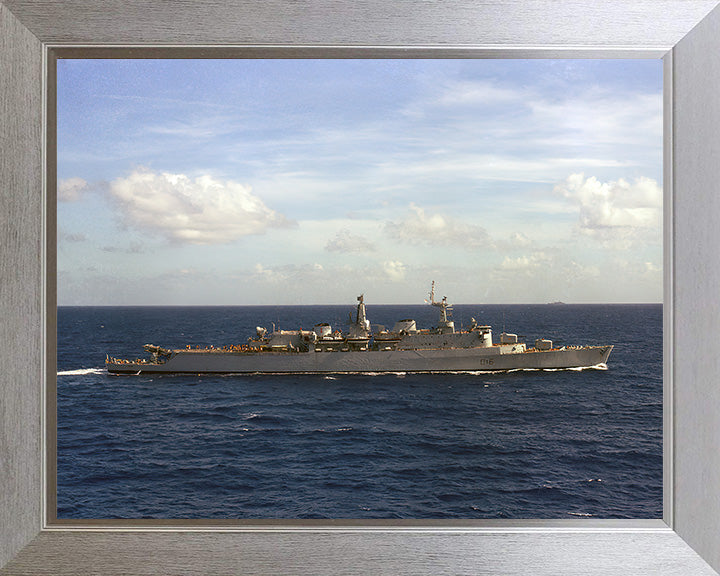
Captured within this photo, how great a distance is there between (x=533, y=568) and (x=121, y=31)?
187cm

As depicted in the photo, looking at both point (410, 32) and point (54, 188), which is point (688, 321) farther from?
point (54, 188)

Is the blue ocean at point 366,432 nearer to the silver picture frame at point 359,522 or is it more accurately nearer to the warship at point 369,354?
the warship at point 369,354

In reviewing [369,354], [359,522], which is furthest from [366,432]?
[359,522]

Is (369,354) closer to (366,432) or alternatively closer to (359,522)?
(366,432)

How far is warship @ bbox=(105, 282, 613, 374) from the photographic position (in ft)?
12.5

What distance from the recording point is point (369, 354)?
4145 millimetres

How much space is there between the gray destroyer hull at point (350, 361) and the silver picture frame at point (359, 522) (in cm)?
248

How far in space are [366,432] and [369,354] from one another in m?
0.85

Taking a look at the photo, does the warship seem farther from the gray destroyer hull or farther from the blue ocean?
the blue ocean

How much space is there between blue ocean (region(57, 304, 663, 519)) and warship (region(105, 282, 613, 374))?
0.34 feet

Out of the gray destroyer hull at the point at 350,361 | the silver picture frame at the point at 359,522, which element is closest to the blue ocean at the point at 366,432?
the gray destroyer hull at the point at 350,361

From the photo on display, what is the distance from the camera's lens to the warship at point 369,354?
150 inches

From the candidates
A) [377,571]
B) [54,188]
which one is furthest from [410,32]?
[377,571]

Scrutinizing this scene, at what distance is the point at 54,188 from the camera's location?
4.44 feet
